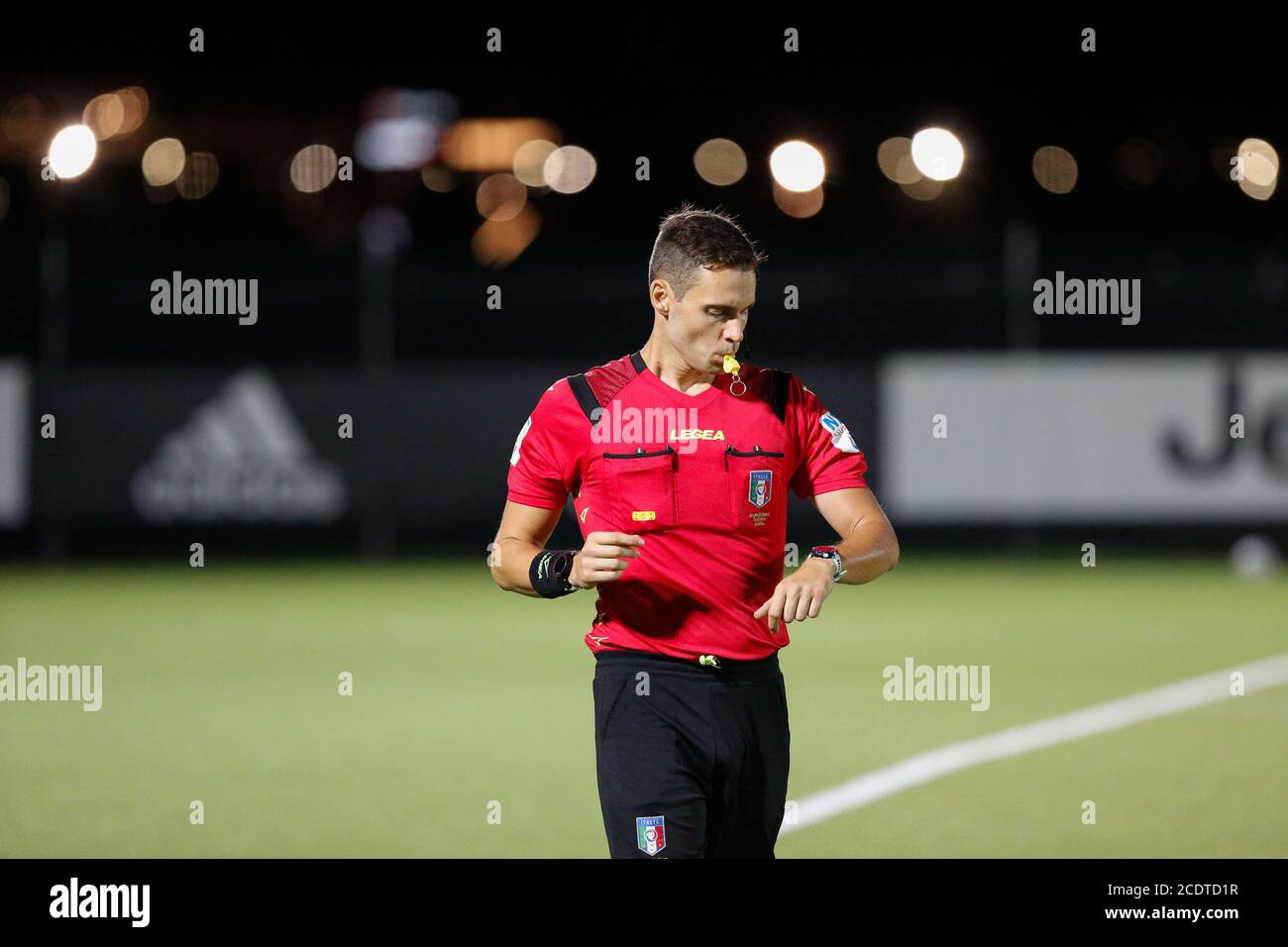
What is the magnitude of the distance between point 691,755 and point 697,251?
1.40m

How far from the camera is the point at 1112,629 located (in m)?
15.4

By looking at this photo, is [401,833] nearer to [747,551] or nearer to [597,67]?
[747,551]

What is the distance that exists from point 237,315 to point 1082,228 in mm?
29496

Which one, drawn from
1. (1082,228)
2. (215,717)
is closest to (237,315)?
(215,717)

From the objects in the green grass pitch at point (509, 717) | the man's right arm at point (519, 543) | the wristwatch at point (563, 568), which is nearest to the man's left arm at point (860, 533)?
the wristwatch at point (563, 568)

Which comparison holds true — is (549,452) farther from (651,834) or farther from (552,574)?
(651,834)

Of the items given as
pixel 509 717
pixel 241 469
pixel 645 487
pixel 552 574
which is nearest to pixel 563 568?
pixel 552 574

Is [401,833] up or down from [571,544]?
down

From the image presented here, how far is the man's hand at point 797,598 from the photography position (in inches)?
194

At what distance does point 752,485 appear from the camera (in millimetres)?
5340

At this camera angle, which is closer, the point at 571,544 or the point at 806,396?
the point at 806,396

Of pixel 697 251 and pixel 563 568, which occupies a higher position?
pixel 697 251

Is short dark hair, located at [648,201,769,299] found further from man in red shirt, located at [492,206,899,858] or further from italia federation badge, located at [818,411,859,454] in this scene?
italia federation badge, located at [818,411,859,454]

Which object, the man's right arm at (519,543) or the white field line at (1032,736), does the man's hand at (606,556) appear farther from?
the white field line at (1032,736)
